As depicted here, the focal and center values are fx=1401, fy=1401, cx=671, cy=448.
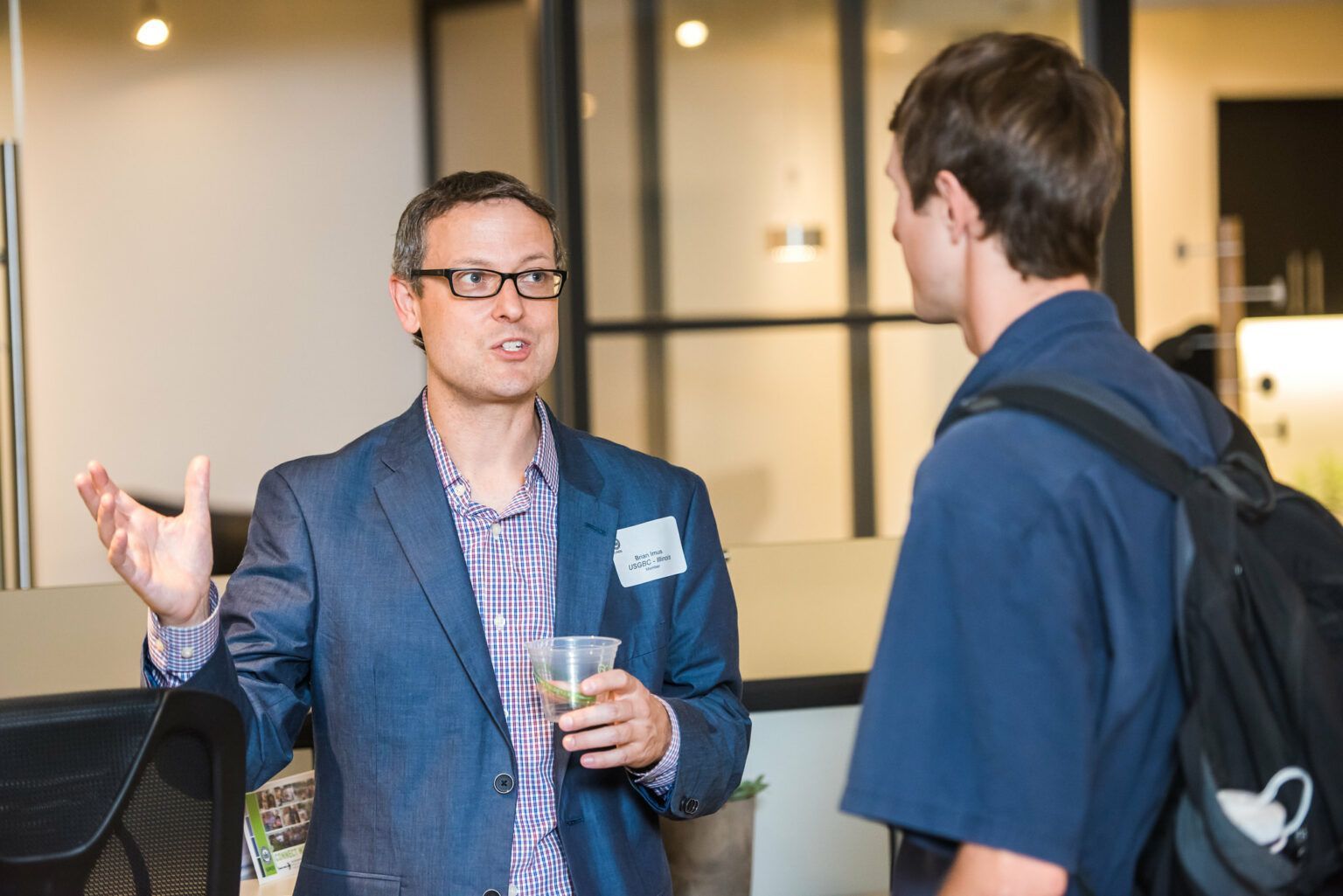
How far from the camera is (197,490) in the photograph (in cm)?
150

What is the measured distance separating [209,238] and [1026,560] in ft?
17.3

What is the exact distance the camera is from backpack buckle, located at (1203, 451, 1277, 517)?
3.46 feet

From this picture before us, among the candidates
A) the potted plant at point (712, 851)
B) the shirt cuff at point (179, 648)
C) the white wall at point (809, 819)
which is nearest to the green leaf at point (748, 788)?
the potted plant at point (712, 851)

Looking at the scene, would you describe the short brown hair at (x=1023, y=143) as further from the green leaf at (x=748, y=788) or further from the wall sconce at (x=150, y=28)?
the wall sconce at (x=150, y=28)

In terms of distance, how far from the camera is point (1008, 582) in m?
1.02

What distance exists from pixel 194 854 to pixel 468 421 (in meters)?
0.72

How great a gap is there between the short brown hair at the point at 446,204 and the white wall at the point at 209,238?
353 cm

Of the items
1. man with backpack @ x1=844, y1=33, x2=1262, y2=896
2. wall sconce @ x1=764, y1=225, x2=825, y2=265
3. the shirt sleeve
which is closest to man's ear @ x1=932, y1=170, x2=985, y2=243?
man with backpack @ x1=844, y1=33, x2=1262, y2=896

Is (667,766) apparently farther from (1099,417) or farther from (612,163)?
(612,163)

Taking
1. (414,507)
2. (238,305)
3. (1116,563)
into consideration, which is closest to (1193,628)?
(1116,563)

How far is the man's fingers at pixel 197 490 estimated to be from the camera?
1482 mm

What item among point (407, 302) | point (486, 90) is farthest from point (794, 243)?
point (407, 302)

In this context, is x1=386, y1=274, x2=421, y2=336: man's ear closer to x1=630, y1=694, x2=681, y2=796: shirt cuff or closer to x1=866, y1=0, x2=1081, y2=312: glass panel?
x1=630, y1=694, x2=681, y2=796: shirt cuff

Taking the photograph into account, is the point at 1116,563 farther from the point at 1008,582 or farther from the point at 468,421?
the point at 468,421
